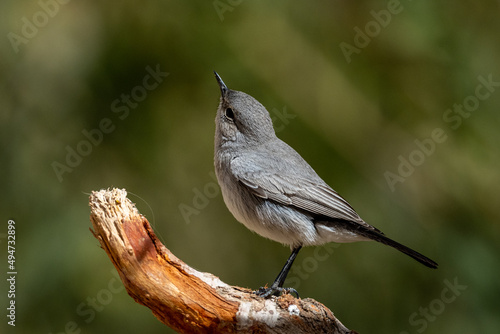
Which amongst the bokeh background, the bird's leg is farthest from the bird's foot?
the bokeh background

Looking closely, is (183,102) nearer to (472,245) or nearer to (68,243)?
(68,243)

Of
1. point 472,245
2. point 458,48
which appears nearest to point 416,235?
point 472,245

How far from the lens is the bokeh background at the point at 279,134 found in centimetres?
453

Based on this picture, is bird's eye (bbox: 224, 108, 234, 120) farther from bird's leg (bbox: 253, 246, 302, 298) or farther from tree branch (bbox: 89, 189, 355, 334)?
tree branch (bbox: 89, 189, 355, 334)

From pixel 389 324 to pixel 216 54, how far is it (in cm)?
275

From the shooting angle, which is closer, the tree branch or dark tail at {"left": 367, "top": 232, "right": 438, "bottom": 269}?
the tree branch

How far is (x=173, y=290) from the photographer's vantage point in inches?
119

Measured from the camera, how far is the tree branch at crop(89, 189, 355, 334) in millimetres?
3016

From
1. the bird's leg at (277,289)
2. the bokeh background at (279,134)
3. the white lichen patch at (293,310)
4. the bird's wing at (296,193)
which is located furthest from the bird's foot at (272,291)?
the bokeh background at (279,134)

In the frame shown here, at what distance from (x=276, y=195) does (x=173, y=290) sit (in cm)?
115

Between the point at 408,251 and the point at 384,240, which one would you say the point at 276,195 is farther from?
the point at 408,251

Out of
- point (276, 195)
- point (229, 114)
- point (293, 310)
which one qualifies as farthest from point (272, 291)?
point (229, 114)

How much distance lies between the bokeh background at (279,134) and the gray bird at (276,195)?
82 cm

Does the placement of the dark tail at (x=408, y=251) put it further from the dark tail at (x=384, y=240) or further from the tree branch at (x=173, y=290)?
the tree branch at (x=173, y=290)
